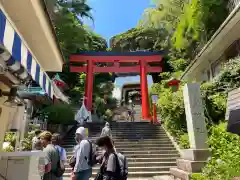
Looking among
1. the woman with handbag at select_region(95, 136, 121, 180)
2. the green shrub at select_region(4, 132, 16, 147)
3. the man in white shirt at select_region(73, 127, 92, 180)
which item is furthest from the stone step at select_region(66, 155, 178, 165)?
the woman with handbag at select_region(95, 136, 121, 180)

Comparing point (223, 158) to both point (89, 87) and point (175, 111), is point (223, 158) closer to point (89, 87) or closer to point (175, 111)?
point (175, 111)

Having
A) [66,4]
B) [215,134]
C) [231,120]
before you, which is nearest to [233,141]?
[215,134]

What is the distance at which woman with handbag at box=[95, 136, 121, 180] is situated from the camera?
2.96 meters

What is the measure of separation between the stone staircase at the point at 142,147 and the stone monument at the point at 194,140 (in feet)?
6.91

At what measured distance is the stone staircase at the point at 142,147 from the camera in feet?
29.6

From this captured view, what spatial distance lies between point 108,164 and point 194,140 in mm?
4185

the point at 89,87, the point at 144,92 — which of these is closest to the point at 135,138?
the point at 144,92

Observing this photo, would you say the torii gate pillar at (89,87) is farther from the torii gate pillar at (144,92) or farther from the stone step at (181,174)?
the stone step at (181,174)

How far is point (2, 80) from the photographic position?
3365mm

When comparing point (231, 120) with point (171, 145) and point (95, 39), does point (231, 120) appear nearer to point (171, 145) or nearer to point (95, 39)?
point (171, 145)

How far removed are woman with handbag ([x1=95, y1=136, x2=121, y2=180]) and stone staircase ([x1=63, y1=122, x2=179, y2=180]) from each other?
5.86 meters

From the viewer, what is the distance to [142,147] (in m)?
11.4

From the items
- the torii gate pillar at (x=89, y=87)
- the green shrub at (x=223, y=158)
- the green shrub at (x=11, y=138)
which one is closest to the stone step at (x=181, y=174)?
the green shrub at (x=223, y=158)

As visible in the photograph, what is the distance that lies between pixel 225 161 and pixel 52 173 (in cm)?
324
